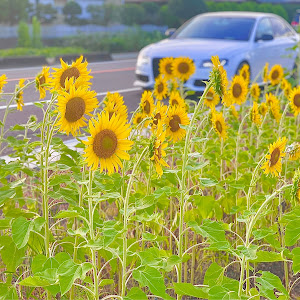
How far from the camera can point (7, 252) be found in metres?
3.05

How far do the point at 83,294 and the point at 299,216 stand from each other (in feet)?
4.30

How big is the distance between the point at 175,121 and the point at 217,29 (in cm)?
834

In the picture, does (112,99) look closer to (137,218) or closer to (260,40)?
(137,218)

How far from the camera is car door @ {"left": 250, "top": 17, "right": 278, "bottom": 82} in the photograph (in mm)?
11133

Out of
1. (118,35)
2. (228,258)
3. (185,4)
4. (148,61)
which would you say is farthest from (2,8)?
(228,258)

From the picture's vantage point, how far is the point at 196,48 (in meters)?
10.5

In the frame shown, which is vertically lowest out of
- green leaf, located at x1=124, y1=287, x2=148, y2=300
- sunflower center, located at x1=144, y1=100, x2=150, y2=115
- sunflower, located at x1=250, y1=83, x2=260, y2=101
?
green leaf, located at x1=124, y1=287, x2=148, y2=300

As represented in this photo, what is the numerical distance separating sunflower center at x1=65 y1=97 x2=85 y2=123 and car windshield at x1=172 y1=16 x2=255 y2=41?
8587 millimetres

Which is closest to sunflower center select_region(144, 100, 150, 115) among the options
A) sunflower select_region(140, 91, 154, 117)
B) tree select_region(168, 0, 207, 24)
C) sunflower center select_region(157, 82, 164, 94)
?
sunflower select_region(140, 91, 154, 117)

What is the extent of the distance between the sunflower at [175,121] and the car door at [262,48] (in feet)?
25.9

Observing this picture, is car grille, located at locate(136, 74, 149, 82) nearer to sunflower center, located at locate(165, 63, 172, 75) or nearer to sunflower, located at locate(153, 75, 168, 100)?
sunflower center, located at locate(165, 63, 172, 75)

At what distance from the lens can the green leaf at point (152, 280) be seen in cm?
249

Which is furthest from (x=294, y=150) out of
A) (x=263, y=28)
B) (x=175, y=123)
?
(x=263, y=28)

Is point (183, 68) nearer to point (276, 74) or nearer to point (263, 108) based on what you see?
point (263, 108)
